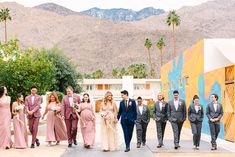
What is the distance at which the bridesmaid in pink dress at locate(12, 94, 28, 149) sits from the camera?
17328 mm

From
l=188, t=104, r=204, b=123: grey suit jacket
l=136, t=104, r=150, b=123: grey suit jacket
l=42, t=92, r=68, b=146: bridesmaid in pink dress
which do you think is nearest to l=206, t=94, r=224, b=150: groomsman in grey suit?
l=188, t=104, r=204, b=123: grey suit jacket

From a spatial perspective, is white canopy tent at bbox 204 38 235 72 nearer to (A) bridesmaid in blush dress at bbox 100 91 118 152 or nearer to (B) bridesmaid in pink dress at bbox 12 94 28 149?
(A) bridesmaid in blush dress at bbox 100 91 118 152

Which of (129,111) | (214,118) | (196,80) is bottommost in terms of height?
(214,118)

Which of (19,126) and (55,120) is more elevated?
(55,120)

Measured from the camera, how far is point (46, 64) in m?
34.9

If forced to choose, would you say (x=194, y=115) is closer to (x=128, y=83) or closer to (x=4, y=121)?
(x=4, y=121)

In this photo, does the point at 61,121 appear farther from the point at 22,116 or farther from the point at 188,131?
the point at 188,131

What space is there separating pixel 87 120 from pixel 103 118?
3.37ft

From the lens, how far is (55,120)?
18.5m

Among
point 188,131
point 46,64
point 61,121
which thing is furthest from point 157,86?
point 61,121

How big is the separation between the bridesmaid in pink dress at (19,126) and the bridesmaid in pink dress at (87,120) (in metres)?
1.87

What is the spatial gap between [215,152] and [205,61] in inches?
408

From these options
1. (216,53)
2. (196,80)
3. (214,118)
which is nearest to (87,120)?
(214,118)

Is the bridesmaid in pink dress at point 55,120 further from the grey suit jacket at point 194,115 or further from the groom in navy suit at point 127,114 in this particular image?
the grey suit jacket at point 194,115
